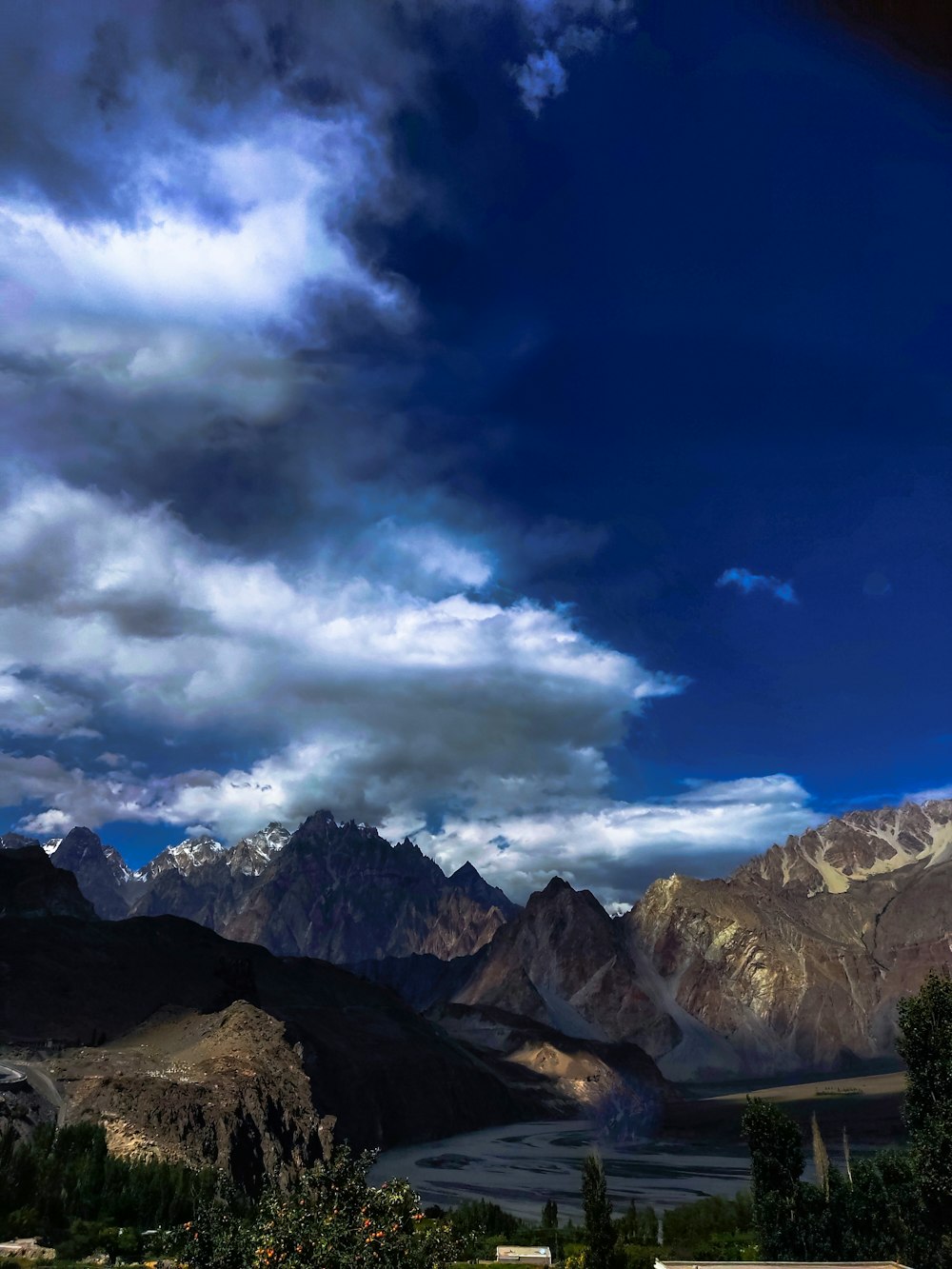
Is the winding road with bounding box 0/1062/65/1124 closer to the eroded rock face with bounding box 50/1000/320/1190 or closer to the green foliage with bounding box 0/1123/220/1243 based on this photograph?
the eroded rock face with bounding box 50/1000/320/1190

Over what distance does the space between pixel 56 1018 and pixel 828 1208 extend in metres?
156

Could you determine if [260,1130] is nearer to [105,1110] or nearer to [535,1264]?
[105,1110]

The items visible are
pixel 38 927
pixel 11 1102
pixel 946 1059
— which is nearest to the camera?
pixel 946 1059

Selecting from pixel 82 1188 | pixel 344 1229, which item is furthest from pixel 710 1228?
pixel 344 1229

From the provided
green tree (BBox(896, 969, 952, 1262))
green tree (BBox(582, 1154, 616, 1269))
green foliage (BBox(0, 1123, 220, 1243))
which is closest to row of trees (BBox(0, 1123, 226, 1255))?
green foliage (BBox(0, 1123, 220, 1243))

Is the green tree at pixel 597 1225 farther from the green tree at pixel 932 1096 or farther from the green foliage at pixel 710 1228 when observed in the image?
the green tree at pixel 932 1096

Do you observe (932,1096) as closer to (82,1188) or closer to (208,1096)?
(82,1188)

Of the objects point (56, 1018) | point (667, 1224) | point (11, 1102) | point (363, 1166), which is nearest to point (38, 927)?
point (56, 1018)

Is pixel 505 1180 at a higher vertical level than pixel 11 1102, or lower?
lower

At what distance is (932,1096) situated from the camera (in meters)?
56.8

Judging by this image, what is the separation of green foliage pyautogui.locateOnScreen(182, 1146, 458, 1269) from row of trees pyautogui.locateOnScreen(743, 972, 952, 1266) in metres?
35.0

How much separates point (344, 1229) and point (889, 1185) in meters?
50.3

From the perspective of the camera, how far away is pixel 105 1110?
129 metres

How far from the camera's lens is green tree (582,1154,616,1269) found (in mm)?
63906
